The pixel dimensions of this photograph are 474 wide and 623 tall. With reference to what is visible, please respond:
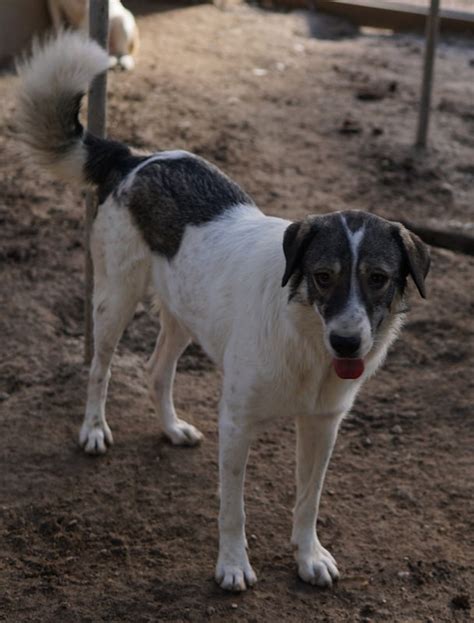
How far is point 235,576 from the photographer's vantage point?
3.99 metres

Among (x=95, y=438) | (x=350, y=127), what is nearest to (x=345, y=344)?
(x=95, y=438)

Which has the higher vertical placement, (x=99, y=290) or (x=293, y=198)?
(x=99, y=290)

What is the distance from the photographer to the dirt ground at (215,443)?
13.2 ft

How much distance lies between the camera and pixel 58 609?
3.82 meters

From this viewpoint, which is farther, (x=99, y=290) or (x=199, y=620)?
(x=99, y=290)

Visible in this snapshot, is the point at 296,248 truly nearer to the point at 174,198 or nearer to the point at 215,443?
the point at 174,198

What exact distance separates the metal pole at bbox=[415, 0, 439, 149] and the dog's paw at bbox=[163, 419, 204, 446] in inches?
177

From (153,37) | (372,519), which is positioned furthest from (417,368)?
(153,37)

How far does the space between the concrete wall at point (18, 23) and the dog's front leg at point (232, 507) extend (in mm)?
6761

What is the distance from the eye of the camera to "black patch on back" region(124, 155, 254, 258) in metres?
4.34

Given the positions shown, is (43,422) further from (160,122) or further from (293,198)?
(160,122)

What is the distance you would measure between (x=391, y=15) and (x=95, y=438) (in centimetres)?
889

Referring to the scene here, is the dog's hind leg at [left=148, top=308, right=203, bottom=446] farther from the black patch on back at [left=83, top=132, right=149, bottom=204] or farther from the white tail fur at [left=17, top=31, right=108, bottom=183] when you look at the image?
the white tail fur at [left=17, top=31, right=108, bottom=183]

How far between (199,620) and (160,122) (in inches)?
219
